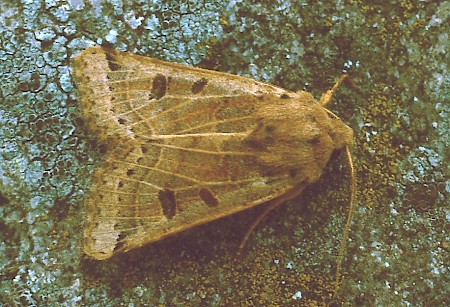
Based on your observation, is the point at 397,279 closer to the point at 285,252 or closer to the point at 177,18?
the point at 285,252

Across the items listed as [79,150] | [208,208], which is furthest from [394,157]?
[79,150]

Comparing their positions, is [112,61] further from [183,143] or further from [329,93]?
[329,93]

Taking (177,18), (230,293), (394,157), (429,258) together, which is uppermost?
(177,18)

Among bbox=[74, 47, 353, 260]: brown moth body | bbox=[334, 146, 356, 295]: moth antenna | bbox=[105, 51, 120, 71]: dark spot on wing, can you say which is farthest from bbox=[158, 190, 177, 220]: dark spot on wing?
bbox=[334, 146, 356, 295]: moth antenna

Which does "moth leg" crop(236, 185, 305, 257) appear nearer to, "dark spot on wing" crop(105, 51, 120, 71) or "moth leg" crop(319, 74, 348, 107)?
"moth leg" crop(319, 74, 348, 107)

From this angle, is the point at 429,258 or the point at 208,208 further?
the point at 429,258

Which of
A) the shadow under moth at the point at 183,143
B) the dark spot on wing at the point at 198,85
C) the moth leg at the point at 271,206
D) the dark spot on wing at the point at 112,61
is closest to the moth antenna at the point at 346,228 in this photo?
the shadow under moth at the point at 183,143
